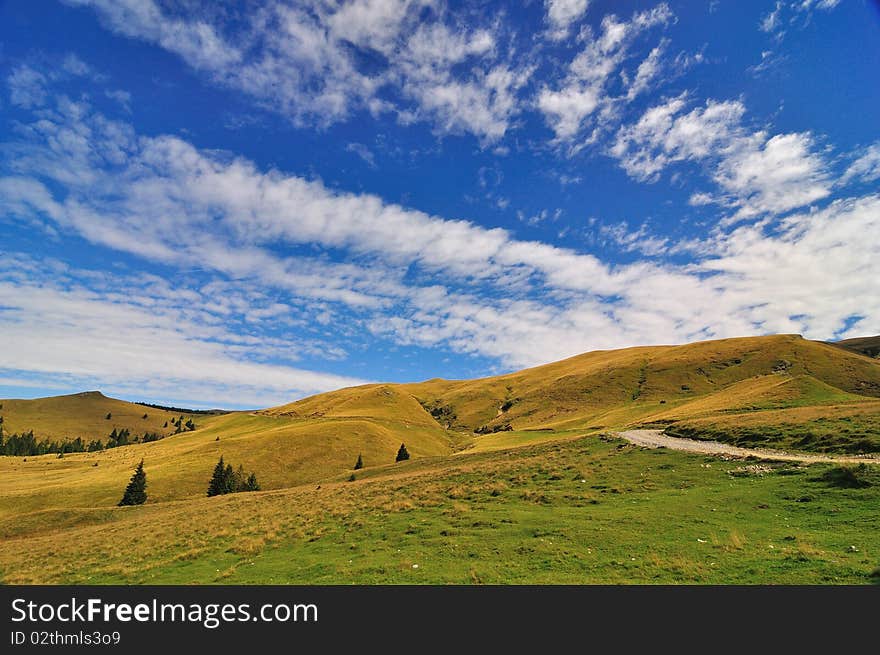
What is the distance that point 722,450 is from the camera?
3231 centimetres

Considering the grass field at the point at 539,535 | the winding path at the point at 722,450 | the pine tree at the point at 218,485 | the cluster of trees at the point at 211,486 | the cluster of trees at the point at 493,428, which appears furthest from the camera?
the cluster of trees at the point at 493,428

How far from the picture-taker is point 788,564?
40.1ft

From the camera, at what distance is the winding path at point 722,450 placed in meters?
24.9

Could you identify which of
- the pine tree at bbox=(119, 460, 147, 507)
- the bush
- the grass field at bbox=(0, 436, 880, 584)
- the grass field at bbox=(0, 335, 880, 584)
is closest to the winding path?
the grass field at bbox=(0, 335, 880, 584)

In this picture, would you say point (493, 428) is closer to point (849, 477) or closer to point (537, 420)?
point (537, 420)

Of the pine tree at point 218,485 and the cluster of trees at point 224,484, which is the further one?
the cluster of trees at point 224,484

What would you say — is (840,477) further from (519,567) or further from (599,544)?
(519,567)

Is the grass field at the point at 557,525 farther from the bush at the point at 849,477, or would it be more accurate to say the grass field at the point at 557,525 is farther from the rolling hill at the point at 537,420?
the rolling hill at the point at 537,420

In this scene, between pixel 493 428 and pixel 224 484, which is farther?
pixel 493 428

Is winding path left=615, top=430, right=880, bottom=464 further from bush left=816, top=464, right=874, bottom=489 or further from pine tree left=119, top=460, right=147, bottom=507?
pine tree left=119, top=460, right=147, bottom=507

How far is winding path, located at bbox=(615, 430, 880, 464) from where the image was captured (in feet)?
81.6

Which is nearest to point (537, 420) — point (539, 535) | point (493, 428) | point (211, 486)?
point (493, 428)

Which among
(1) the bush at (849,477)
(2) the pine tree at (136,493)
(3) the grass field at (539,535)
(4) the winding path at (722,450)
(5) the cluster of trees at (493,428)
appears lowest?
(2) the pine tree at (136,493)

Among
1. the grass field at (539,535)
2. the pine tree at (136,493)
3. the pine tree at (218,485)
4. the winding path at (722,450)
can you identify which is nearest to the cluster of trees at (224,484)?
the pine tree at (218,485)
